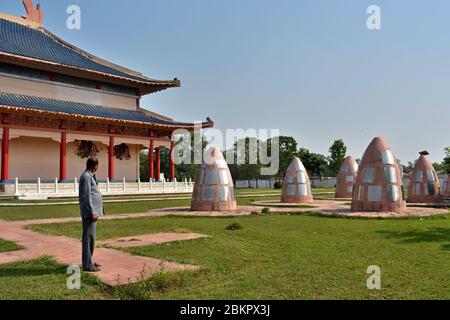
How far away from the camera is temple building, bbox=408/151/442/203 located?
20.2 metres

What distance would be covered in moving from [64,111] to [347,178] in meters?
19.0

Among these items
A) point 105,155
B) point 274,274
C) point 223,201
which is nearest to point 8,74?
point 105,155

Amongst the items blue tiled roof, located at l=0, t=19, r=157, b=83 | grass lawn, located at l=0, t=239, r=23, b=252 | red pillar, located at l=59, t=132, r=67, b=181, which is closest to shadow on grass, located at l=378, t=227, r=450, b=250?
grass lawn, located at l=0, t=239, r=23, b=252

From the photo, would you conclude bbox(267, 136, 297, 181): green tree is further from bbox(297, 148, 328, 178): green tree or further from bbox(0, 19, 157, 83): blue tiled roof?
bbox(0, 19, 157, 83): blue tiled roof

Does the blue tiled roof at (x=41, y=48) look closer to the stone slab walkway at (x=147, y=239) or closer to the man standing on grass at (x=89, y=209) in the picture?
the stone slab walkway at (x=147, y=239)

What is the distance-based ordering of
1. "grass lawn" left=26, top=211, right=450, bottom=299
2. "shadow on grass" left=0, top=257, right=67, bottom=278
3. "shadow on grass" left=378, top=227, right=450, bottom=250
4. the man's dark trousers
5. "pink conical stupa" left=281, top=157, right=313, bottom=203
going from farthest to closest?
"pink conical stupa" left=281, top=157, right=313, bottom=203 → "shadow on grass" left=378, top=227, right=450, bottom=250 → the man's dark trousers → "shadow on grass" left=0, top=257, right=67, bottom=278 → "grass lawn" left=26, top=211, right=450, bottom=299

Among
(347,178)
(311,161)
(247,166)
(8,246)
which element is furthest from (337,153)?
(8,246)

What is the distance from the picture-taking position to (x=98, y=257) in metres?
6.71

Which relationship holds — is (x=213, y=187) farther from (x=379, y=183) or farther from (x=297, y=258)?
(x=297, y=258)

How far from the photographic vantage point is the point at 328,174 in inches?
3031

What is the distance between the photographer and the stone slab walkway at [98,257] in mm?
5535

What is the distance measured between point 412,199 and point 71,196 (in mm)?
19238

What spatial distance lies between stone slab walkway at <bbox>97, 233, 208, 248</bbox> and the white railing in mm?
17312
